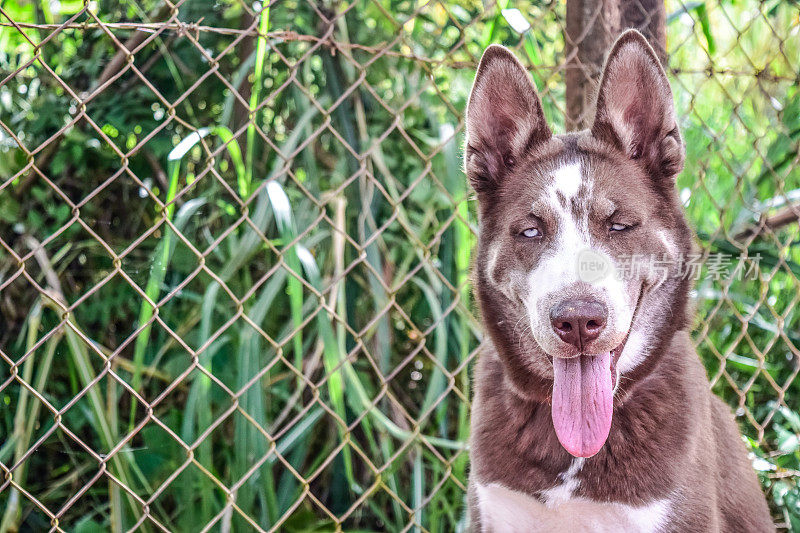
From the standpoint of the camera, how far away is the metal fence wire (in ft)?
7.82

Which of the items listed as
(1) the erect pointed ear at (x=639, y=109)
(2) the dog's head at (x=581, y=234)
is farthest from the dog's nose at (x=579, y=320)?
(1) the erect pointed ear at (x=639, y=109)

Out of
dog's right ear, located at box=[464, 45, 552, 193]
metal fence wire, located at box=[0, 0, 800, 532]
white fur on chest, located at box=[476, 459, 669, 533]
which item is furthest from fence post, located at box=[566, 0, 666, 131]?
white fur on chest, located at box=[476, 459, 669, 533]

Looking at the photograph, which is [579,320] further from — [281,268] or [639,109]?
[281,268]

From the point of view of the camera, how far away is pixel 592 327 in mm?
1651

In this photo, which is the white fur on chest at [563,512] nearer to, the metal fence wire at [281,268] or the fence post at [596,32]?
the metal fence wire at [281,268]

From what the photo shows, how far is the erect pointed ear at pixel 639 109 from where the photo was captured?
1852mm

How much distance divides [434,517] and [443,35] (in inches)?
85.6

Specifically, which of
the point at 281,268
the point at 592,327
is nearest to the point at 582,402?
the point at 592,327

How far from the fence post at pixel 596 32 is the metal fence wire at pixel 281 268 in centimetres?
8

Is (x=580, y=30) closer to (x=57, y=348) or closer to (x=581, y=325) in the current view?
(x=581, y=325)

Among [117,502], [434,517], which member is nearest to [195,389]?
[117,502]

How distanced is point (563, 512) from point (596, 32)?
1585 mm

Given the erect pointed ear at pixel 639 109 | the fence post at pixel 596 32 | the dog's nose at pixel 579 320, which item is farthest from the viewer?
A: the fence post at pixel 596 32

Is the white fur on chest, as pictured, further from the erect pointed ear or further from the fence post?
the fence post
